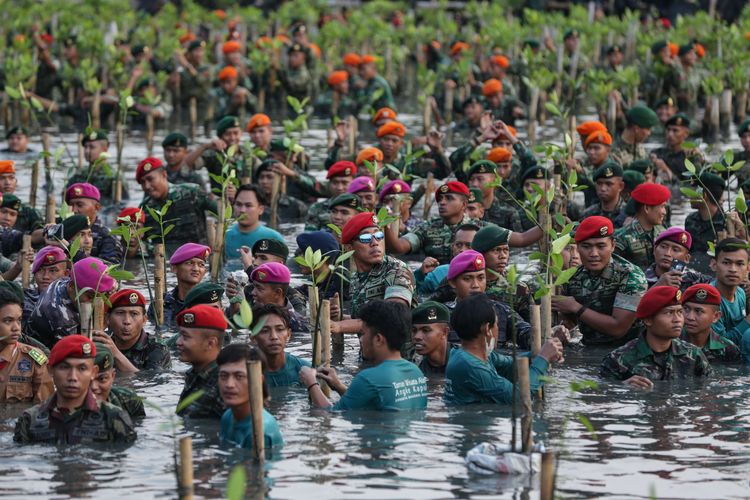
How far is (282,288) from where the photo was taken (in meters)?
12.2

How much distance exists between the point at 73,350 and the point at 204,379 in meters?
1.03

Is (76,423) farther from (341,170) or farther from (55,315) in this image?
(341,170)

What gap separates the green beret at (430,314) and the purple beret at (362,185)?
182 inches

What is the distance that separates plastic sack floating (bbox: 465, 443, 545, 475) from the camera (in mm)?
8992

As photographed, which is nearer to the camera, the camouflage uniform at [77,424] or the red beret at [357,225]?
the camouflage uniform at [77,424]

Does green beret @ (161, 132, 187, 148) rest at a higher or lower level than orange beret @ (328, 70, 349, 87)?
lower

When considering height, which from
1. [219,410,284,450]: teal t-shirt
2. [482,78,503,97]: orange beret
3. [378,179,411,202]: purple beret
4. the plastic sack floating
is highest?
[482,78,503,97]: orange beret

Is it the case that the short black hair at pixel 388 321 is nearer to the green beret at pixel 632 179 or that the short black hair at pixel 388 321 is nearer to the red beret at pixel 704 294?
the red beret at pixel 704 294

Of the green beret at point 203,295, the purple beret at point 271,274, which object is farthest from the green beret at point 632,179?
the green beret at point 203,295

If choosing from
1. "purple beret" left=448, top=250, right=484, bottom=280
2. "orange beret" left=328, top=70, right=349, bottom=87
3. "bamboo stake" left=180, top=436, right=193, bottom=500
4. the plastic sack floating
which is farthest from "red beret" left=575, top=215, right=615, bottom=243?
"orange beret" left=328, top=70, right=349, bottom=87

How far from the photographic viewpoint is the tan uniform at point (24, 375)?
10.8 metres

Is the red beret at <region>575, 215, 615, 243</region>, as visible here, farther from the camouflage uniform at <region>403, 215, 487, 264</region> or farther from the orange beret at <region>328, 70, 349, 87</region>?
the orange beret at <region>328, 70, 349, 87</region>

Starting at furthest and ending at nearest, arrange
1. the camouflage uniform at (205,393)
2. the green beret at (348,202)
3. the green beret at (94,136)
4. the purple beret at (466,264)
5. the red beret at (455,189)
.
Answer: the green beret at (94,136), the red beret at (455,189), the green beret at (348,202), the purple beret at (466,264), the camouflage uniform at (205,393)

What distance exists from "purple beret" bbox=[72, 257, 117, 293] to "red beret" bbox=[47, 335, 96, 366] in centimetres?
213
